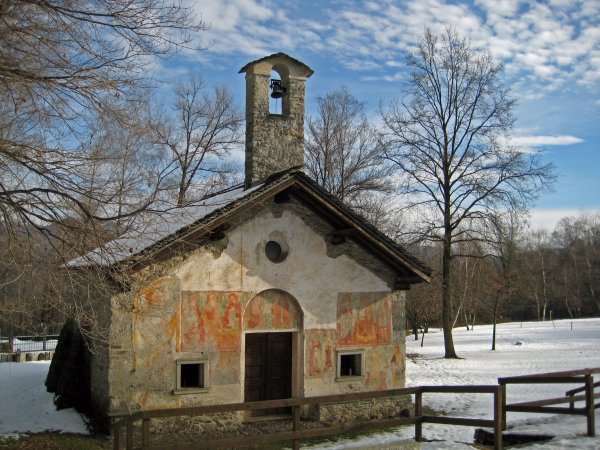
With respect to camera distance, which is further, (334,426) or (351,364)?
(351,364)

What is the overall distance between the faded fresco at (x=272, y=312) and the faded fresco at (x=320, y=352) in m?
0.43

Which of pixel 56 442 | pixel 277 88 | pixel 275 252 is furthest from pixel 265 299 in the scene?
pixel 277 88

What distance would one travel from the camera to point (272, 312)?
43.2ft

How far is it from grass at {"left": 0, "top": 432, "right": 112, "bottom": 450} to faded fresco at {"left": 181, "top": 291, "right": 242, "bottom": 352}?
2276 millimetres

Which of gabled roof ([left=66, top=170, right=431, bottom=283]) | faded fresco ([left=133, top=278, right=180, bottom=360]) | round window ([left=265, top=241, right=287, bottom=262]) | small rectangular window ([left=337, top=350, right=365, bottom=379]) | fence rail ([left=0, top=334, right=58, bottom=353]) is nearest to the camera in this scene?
gabled roof ([left=66, top=170, right=431, bottom=283])

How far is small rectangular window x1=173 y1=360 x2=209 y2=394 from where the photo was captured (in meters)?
12.0

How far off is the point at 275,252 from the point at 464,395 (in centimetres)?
790

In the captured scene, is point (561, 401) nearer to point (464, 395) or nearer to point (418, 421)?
point (418, 421)

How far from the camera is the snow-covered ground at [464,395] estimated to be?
1017 cm

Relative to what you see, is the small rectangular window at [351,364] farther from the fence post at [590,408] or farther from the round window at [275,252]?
the fence post at [590,408]

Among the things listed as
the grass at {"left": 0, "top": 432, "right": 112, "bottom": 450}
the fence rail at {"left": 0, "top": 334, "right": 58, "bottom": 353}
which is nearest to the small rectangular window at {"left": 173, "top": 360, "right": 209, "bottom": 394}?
the grass at {"left": 0, "top": 432, "right": 112, "bottom": 450}

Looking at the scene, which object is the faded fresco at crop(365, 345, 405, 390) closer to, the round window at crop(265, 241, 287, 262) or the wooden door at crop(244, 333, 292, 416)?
the wooden door at crop(244, 333, 292, 416)

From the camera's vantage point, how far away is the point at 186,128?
32562mm

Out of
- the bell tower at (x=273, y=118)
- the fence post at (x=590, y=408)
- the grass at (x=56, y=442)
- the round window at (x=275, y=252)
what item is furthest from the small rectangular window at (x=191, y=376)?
the fence post at (x=590, y=408)
